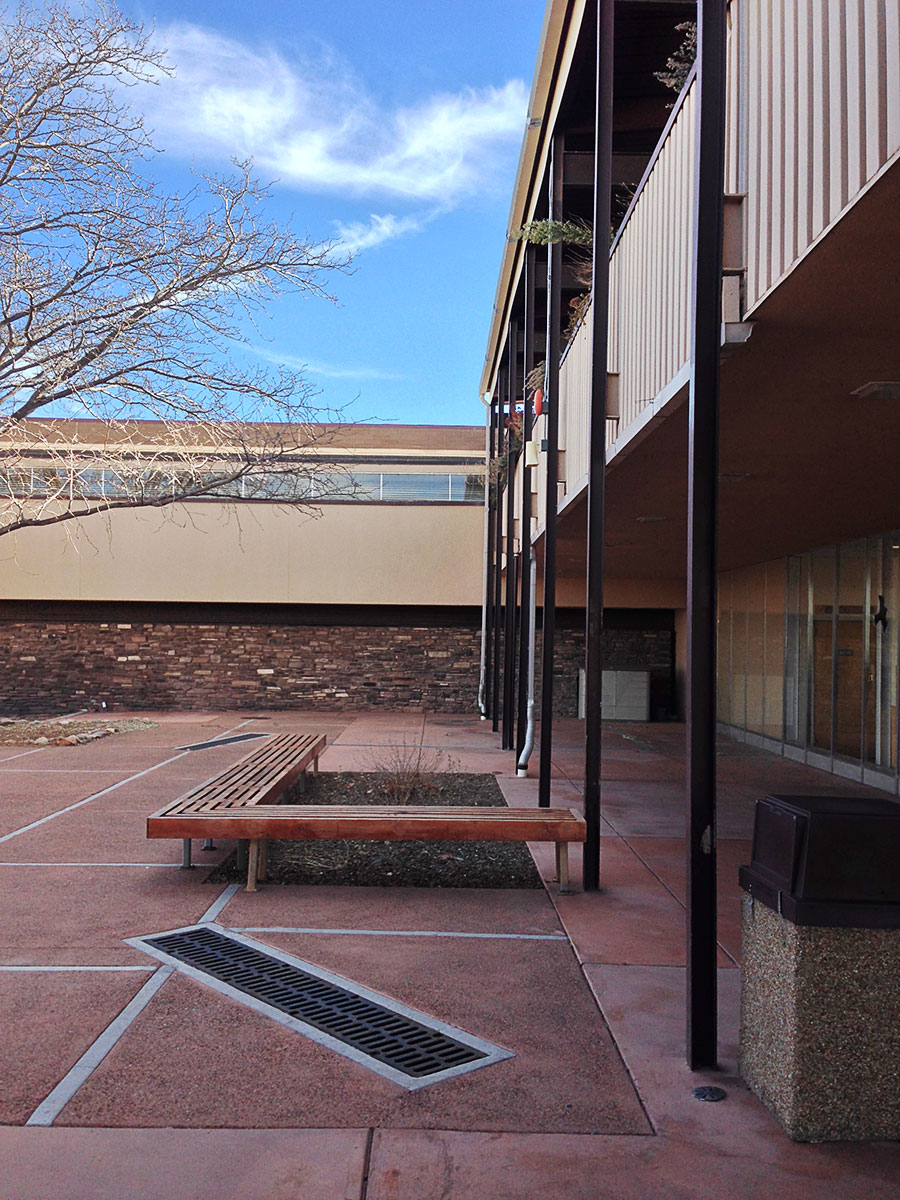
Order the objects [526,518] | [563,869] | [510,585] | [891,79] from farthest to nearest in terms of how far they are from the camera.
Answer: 1. [510,585]
2. [526,518]
3. [563,869]
4. [891,79]

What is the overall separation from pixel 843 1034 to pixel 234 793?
4.73m

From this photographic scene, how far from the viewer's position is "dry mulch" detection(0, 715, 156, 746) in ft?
45.7

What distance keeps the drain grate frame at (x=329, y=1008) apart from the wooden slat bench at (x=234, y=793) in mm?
912

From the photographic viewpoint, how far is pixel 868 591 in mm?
11727

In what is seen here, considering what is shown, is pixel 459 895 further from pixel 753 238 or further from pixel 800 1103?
pixel 753 238

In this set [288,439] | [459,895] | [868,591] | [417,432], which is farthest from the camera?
[417,432]

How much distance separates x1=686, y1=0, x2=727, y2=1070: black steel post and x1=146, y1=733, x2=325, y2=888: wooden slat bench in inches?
122

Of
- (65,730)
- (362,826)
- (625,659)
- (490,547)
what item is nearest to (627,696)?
(625,659)

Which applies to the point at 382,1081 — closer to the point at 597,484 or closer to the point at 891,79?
the point at 891,79

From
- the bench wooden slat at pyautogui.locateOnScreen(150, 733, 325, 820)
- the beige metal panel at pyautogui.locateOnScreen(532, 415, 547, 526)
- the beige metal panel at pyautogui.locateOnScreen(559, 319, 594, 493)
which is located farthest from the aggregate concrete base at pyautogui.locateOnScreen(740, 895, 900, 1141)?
the beige metal panel at pyautogui.locateOnScreen(532, 415, 547, 526)

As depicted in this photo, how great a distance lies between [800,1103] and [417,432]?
31891 millimetres

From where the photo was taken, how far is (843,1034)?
311 centimetres

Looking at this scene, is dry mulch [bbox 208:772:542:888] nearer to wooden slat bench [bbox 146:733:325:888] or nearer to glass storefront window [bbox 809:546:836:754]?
wooden slat bench [bbox 146:733:325:888]

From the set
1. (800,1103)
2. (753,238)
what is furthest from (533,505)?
(800,1103)
